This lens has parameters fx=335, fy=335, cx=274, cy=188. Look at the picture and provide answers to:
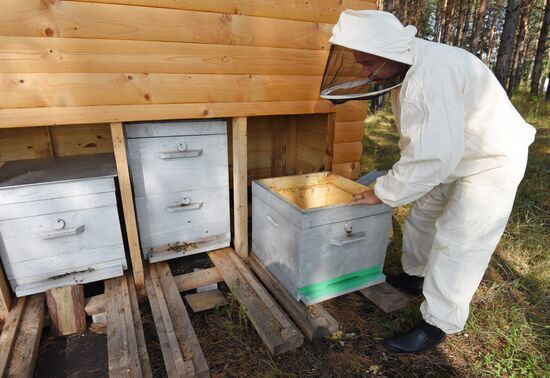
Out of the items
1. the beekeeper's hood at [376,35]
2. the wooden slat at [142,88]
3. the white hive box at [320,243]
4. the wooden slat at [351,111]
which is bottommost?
the white hive box at [320,243]

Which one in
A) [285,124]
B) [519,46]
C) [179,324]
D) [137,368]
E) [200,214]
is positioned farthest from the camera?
[519,46]

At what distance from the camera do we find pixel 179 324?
1.76 m

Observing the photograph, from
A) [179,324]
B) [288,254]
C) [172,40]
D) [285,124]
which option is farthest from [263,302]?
[285,124]

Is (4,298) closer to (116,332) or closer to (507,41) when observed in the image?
(116,332)

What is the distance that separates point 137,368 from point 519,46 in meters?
19.8

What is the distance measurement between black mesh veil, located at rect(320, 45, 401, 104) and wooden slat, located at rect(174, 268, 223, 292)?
1.32 metres

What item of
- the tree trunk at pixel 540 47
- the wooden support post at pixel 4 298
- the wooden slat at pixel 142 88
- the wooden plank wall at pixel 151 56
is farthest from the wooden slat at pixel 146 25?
the tree trunk at pixel 540 47

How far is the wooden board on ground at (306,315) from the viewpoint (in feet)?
5.81

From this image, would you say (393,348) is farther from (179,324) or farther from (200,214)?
(200,214)

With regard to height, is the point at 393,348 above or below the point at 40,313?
below

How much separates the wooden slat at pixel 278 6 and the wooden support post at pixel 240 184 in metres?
0.61

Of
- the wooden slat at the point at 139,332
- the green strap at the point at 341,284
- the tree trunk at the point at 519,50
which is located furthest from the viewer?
the tree trunk at the point at 519,50

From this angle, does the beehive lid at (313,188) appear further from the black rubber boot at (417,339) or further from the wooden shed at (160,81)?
the black rubber boot at (417,339)

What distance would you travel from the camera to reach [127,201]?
188 centimetres
